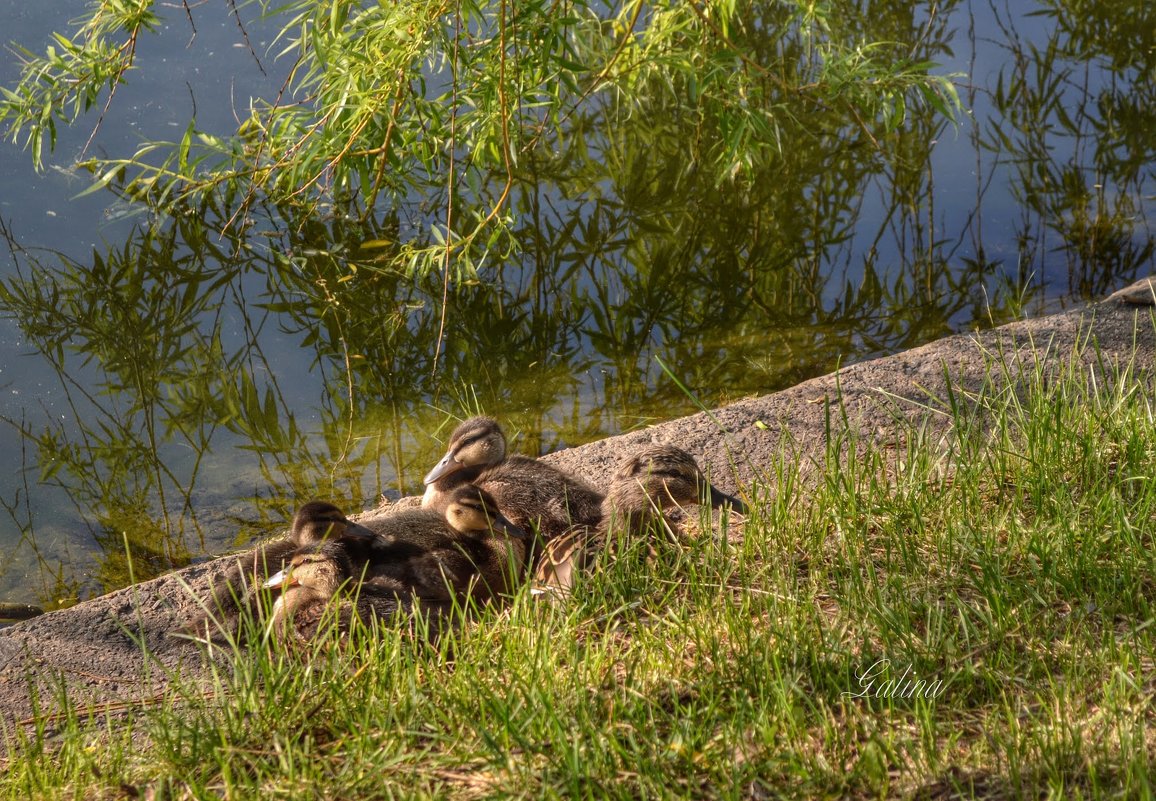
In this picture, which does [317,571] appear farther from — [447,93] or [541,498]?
[447,93]

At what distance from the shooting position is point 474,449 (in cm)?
485

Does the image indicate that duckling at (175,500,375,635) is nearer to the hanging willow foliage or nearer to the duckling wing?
the duckling wing

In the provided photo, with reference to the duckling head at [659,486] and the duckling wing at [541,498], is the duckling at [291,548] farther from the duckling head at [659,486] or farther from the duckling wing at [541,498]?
the duckling head at [659,486]

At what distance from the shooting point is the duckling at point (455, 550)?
4055 mm

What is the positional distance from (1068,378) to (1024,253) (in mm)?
4014

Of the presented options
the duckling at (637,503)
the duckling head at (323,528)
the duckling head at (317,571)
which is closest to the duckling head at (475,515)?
the duckling at (637,503)

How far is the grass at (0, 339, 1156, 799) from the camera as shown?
257 cm

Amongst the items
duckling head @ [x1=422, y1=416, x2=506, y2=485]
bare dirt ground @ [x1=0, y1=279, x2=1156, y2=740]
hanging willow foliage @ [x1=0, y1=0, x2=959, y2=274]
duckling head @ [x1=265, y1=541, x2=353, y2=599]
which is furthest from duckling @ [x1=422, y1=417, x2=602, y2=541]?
hanging willow foliage @ [x1=0, y1=0, x2=959, y2=274]

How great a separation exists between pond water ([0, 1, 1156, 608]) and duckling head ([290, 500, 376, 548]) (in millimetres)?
1189

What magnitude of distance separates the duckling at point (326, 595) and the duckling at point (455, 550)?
0.09 meters

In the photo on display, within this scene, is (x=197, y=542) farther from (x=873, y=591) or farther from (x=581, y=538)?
(x=873, y=591)

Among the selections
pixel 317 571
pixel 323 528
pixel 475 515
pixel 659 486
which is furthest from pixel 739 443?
pixel 317 571

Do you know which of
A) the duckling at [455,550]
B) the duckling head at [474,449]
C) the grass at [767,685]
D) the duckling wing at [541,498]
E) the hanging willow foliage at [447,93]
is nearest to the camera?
the grass at [767,685]

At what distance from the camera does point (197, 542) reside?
526 centimetres
